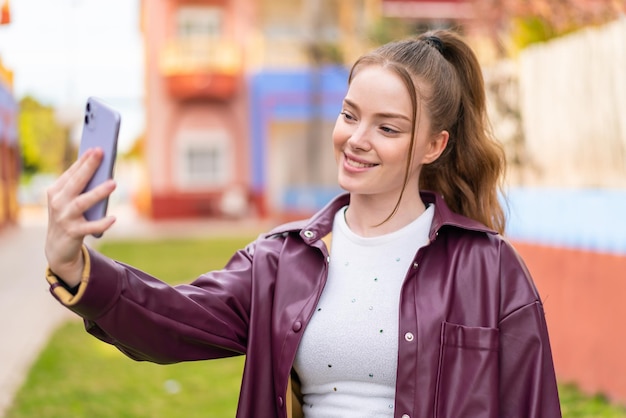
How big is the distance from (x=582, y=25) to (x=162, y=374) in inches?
165

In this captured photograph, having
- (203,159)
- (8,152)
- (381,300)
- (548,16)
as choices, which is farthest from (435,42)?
(203,159)

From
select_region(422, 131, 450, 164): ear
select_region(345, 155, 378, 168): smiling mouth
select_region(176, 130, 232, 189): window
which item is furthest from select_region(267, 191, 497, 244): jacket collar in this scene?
select_region(176, 130, 232, 189): window

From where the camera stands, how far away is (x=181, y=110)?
24.4 m

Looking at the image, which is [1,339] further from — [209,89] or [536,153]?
[209,89]

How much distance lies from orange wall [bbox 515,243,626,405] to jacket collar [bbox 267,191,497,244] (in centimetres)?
280

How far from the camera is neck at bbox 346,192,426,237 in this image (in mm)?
2359

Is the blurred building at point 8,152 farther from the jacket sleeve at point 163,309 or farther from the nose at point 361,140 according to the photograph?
the nose at point 361,140

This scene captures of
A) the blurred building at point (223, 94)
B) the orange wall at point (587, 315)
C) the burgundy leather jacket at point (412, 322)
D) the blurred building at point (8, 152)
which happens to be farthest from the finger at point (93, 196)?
the blurred building at point (223, 94)

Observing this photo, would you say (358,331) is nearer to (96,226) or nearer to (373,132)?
(373,132)

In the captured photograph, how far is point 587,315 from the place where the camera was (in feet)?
17.1

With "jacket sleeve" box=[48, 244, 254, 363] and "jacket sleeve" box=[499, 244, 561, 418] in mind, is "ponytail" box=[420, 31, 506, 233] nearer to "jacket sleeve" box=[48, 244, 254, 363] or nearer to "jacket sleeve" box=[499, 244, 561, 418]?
"jacket sleeve" box=[499, 244, 561, 418]

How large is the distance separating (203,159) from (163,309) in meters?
22.5

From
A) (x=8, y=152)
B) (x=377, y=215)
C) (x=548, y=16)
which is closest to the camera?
(x=377, y=215)

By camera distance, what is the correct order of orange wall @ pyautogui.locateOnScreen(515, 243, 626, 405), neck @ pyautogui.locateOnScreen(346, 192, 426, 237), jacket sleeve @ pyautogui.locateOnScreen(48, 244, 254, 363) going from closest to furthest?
1. jacket sleeve @ pyautogui.locateOnScreen(48, 244, 254, 363)
2. neck @ pyautogui.locateOnScreen(346, 192, 426, 237)
3. orange wall @ pyautogui.locateOnScreen(515, 243, 626, 405)
